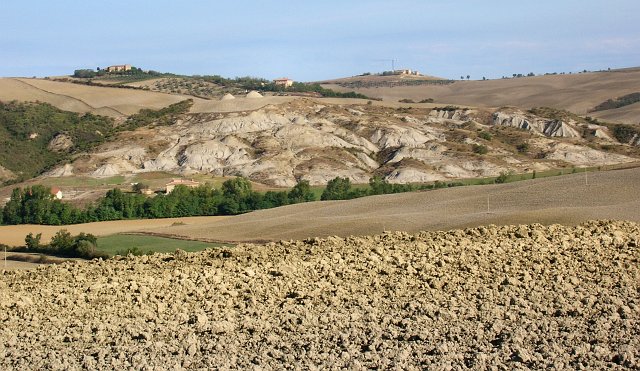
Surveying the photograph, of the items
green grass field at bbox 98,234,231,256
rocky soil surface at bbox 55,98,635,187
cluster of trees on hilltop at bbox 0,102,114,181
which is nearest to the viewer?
green grass field at bbox 98,234,231,256

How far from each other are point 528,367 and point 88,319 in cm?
767

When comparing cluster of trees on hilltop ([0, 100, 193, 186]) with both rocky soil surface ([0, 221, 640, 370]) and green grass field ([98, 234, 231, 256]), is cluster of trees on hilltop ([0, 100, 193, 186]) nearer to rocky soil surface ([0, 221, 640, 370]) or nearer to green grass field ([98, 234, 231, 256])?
green grass field ([98, 234, 231, 256])

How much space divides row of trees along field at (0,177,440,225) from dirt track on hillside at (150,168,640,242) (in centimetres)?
1114

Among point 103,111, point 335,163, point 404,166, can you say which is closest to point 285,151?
point 335,163

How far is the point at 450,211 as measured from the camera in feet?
171

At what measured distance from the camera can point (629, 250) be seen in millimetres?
21750

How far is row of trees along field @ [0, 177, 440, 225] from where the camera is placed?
77.2m

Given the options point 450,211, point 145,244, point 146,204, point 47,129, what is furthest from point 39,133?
point 450,211

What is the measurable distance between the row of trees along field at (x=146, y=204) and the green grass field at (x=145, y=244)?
17259 millimetres

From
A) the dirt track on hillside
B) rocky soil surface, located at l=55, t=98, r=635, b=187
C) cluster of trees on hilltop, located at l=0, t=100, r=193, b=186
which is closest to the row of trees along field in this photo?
the dirt track on hillside

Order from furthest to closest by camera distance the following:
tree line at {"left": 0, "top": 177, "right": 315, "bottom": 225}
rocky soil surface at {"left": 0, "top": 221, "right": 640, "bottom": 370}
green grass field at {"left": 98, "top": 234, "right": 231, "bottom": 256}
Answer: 1. tree line at {"left": 0, "top": 177, "right": 315, "bottom": 225}
2. green grass field at {"left": 98, "top": 234, "right": 231, "bottom": 256}
3. rocky soil surface at {"left": 0, "top": 221, "right": 640, "bottom": 370}

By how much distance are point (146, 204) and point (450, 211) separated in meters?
35.3

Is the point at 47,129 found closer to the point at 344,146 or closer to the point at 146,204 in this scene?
the point at 344,146

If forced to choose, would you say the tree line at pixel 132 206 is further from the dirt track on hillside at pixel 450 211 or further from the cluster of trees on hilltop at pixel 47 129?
the cluster of trees on hilltop at pixel 47 129
